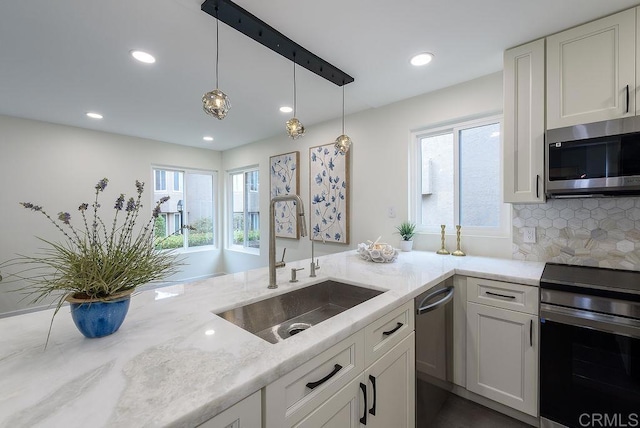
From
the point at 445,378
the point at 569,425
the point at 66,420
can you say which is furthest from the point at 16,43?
the point at 569,425

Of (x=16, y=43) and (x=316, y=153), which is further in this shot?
(x=316, y=153)

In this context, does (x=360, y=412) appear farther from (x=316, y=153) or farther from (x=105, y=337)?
(x=316, y=153)

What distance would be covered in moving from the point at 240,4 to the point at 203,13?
248 millimetres

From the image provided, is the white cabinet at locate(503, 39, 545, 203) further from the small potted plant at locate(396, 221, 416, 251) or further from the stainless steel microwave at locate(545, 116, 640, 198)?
the small potted plant at locate(396, 221, 416, 251)

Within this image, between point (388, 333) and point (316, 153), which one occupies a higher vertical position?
point (316, 153)

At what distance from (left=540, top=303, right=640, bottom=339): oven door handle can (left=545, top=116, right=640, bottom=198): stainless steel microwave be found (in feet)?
2.27

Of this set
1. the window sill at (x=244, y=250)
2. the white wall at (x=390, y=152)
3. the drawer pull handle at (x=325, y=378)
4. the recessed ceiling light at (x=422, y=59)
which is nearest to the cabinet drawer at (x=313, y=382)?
the drawer pull handle at (x=325, y=378)

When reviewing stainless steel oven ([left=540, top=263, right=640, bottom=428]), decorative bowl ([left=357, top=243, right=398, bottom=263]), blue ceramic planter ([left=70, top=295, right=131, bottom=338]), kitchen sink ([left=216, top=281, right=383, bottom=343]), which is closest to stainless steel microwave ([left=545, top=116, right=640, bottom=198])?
stainless steel oven ([left=540, top=263, right=640, bottom=428])

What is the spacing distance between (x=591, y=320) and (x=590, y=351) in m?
0.16

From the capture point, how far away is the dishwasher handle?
1.48 metres

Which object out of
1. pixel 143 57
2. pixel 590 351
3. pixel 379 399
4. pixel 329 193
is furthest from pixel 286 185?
pixel 590 351

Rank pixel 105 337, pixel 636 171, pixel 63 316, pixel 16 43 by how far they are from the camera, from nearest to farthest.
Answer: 1. pixel 105 337
2. pixel 63 316
3. pixel 636 171
4. pixel 16 43

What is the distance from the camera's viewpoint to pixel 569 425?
148 cm

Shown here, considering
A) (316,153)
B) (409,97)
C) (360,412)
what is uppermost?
(409,97)
